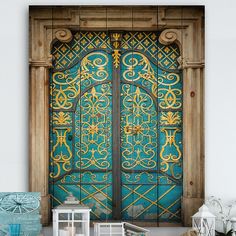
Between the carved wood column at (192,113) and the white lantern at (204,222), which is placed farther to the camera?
the carved wood column at (192,113)

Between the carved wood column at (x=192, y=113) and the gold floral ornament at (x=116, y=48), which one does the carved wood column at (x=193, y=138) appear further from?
the gold floral ornament at (x=116, y=48)

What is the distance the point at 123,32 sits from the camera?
217 centimetres

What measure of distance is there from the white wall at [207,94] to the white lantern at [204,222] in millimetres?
141

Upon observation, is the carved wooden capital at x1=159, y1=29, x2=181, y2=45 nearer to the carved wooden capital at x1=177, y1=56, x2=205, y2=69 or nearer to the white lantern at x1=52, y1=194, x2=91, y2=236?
the carved wooden capital at x1=177, y1=56, x2=205, y2=69

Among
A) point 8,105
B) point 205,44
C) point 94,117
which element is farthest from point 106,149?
point 205,44

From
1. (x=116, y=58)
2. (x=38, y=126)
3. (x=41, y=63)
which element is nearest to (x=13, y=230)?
(x=38, y=126)

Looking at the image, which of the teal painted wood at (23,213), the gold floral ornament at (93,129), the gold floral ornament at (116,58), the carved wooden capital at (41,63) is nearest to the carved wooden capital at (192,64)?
the gold floral ornament at (116,58)

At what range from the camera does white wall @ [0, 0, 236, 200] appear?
2.15m

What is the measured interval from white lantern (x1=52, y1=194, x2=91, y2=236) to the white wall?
253 mm

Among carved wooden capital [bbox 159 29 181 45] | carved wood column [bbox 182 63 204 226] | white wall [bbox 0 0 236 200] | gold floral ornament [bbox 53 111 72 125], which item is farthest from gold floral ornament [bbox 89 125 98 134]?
carved wooden capital [bbox 159 29 181 45]

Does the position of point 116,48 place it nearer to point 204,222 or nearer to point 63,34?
point 63,34

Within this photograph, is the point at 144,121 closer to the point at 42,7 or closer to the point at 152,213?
the point at 152,213

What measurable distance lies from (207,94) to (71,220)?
86 cm

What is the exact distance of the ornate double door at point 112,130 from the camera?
2170 millimetres
